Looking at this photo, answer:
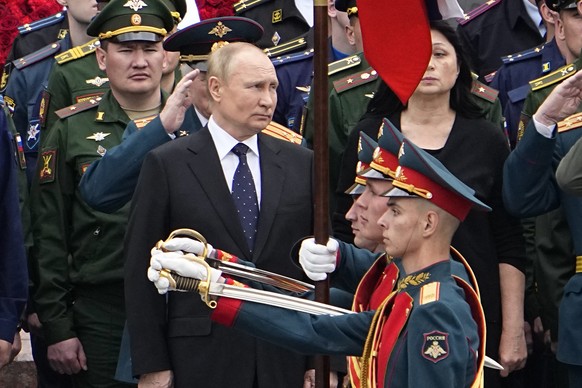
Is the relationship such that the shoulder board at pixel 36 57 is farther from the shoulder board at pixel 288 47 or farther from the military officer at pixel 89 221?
the military officer at pixel 89 221

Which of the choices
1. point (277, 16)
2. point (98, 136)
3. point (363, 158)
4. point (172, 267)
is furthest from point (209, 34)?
point (277, 16)

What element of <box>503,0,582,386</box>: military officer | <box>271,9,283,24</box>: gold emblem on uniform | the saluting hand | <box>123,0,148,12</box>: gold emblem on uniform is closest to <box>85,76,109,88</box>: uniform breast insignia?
<box>123,0,148,12</box>: gold emblem on uniform

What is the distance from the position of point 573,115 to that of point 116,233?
2.41m

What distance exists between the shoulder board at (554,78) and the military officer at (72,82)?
2.03 meters

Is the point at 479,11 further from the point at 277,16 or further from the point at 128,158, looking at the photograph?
the point at 128,158

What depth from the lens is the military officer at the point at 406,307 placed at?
233 inches

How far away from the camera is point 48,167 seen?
8570 millimetres

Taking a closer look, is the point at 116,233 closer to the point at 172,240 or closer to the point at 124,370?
the point at 124,370

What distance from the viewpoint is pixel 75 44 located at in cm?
1067

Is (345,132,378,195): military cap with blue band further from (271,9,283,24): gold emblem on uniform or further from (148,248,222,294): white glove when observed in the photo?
(271,9,283,24): gold emblem on uniform

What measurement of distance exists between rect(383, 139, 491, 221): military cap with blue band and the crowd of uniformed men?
0.76 metres

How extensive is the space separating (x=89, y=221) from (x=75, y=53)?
1.66 meters

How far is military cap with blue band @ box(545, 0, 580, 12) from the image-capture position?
9.00m

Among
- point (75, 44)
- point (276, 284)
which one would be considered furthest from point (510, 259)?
point (75, 44)
